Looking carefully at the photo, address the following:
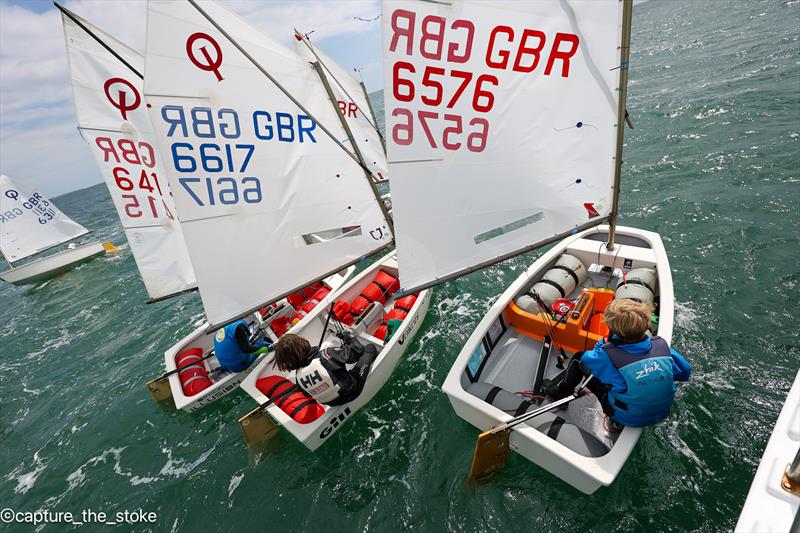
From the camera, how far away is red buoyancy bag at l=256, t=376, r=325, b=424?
4480 millimetres

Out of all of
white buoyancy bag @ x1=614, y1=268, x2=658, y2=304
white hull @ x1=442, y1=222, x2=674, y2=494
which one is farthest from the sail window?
white buoyancy bag @ x1=614, y1=268, x2=658, y2=304

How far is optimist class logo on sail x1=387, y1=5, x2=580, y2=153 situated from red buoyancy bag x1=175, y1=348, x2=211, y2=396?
5.10 m

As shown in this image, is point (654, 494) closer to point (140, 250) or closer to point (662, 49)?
point (140, 250)

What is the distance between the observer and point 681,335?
17.4ft

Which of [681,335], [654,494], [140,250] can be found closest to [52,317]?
[140,250]

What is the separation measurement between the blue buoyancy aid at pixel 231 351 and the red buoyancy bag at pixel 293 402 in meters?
0.92

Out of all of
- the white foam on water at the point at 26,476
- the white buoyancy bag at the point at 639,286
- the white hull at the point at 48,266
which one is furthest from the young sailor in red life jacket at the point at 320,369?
the white hull at the point at 48,266

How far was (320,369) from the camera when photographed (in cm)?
413

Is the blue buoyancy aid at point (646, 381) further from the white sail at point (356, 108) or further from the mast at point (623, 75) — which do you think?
the white sail at point (356, 108)

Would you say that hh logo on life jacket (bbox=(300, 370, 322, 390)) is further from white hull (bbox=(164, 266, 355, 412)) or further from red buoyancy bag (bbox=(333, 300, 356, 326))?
red buoyancy bag (bbox=(333, 300, 356, 326))

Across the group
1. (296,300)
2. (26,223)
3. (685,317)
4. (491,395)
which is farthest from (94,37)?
(26,223)

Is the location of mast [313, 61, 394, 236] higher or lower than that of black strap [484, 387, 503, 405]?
higher

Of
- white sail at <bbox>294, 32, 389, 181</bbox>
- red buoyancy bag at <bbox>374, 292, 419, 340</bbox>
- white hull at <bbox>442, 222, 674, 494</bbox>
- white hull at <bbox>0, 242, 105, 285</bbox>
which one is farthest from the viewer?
white hull at <bbox>0, 242, 105, 285</bbox>

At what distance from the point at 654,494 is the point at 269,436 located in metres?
4.72
